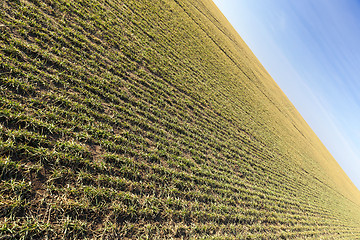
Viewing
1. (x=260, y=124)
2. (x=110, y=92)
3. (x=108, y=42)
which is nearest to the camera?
(x=110, y=92)

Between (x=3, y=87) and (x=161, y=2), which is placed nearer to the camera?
(x=3, y=87)

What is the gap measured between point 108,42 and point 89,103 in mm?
3353

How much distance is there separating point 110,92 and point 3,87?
7.34 feet

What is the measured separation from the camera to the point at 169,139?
5602 millimetres

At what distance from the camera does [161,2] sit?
1332 centimetres

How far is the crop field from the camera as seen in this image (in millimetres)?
2646

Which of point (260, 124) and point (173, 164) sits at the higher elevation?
point (260, 124)

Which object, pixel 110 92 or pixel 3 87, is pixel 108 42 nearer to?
pixel 110 92

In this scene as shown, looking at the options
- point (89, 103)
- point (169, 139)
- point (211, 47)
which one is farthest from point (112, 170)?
point (211, 47)

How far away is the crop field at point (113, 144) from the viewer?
8.68 feet

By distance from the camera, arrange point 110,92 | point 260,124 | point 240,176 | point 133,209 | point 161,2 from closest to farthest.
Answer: point 133,209 → point 110,92 → point 240,176 → point 161,2 → point 260,124

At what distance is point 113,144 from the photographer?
12.8 ft

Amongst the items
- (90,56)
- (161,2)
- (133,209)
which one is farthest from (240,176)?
(161,2)

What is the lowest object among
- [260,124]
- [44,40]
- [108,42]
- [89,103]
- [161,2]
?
[89,103]
